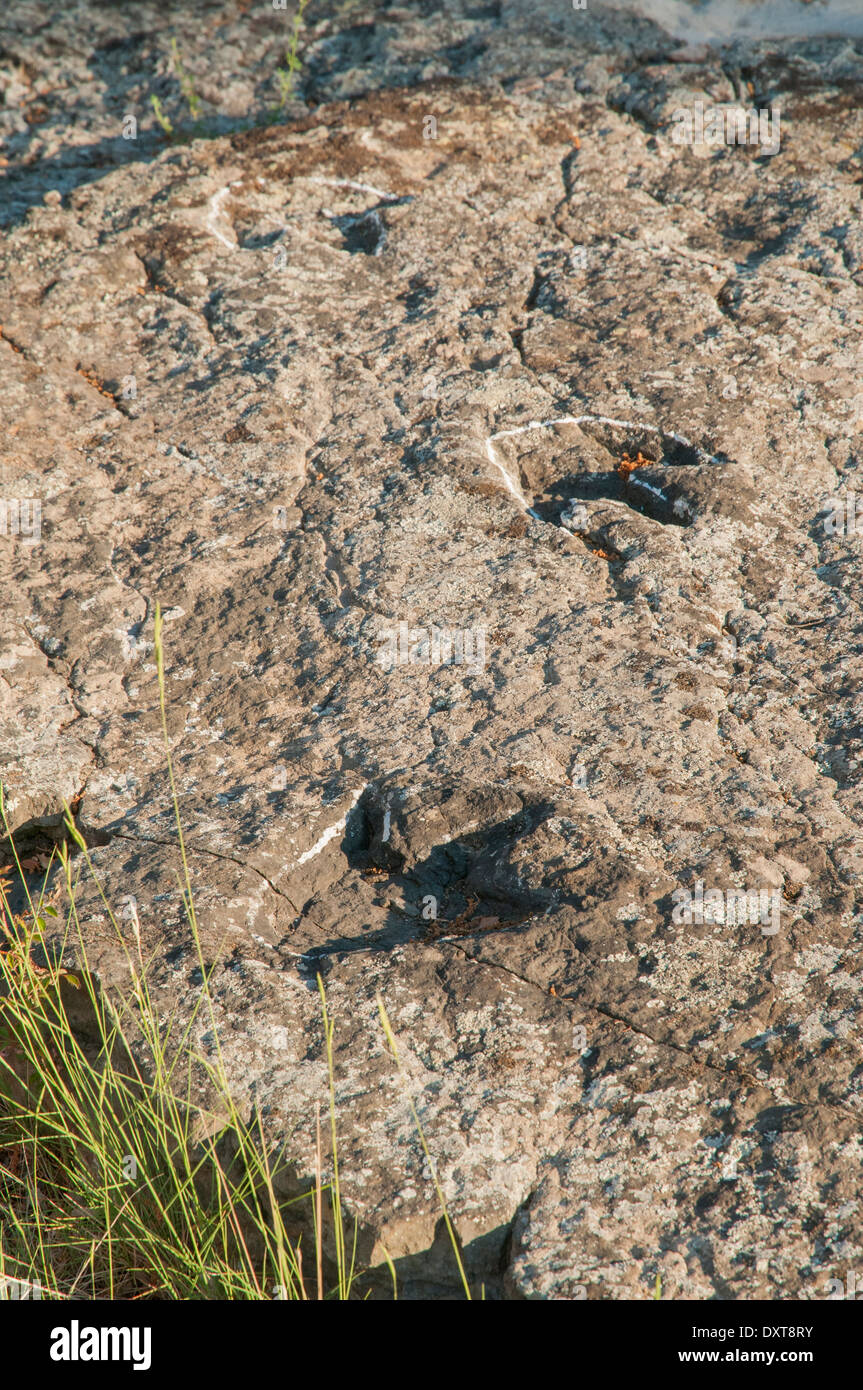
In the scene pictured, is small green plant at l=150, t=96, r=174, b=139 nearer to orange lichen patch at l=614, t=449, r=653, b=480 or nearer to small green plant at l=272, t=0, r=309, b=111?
small green plant at l=272, t=0, r=309, b=111

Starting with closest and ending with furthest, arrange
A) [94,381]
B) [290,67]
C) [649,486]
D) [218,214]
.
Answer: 1. [649,486]
2. [94,381]
3. [218,214]
4. [290,67]

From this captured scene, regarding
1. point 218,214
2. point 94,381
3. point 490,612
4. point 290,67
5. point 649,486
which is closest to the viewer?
point 490,612

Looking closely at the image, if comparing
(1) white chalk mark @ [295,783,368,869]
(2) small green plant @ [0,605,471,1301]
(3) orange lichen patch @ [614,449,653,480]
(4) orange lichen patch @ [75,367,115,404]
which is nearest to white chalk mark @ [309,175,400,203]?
(4) orange lichen patch @ [75,367,115,404]

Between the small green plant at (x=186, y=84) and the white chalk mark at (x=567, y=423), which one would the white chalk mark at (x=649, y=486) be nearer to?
the white chalk mark at (x=567, y=423)

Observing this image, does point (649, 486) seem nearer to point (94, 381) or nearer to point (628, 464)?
point (628, 464)

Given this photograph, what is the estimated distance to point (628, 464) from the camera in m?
3.04

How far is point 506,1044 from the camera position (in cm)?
190

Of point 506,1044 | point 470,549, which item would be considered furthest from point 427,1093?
point 470,549

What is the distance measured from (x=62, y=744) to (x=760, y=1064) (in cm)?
165

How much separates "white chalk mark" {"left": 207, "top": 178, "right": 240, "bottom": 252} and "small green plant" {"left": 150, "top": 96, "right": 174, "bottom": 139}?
0.86 m

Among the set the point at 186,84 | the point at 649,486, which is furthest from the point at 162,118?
the point at 649,486

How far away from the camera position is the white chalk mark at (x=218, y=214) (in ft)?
12.2

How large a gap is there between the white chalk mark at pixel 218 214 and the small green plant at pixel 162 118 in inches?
33.8

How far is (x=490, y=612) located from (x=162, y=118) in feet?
10.6
